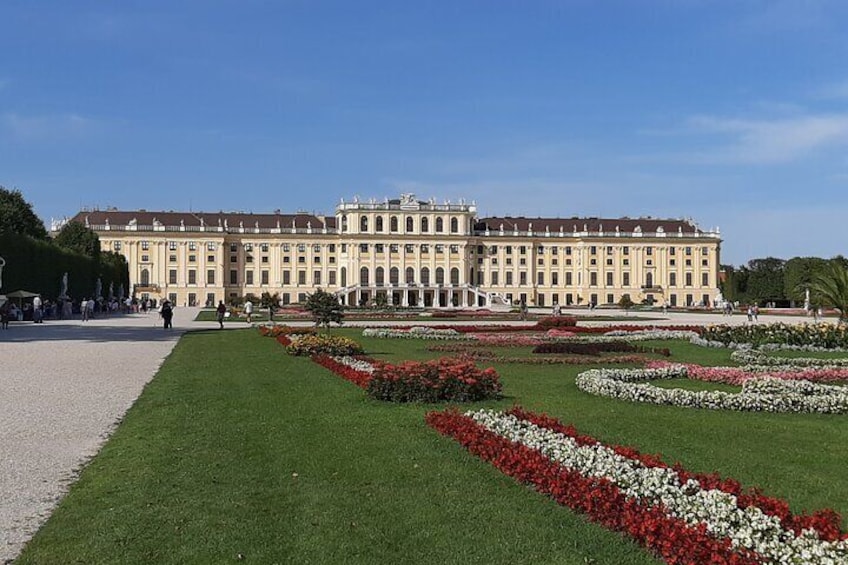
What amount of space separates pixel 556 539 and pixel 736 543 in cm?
109

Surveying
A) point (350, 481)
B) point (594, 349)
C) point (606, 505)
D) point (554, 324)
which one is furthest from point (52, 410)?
point (554, 324)

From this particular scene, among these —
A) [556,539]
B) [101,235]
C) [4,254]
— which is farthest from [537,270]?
[556,539]

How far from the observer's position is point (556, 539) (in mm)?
5211

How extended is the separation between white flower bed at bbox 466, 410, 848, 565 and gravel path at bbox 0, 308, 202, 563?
12.2ft

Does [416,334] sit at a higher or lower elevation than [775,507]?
lower

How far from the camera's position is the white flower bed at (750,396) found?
1088cm

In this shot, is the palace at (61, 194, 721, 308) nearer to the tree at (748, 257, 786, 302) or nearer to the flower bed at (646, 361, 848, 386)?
the tree at (748, 257, 786, 302)

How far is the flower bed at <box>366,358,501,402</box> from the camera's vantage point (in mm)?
11242

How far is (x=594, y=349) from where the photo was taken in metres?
20.4

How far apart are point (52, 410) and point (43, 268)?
43329 millimetres

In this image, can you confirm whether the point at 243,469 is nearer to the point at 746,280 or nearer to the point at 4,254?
the point at 4,254

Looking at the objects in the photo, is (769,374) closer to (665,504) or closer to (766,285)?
(665,504)

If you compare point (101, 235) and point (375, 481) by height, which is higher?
point (101, 235)

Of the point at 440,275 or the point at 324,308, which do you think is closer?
the point at 324,308
